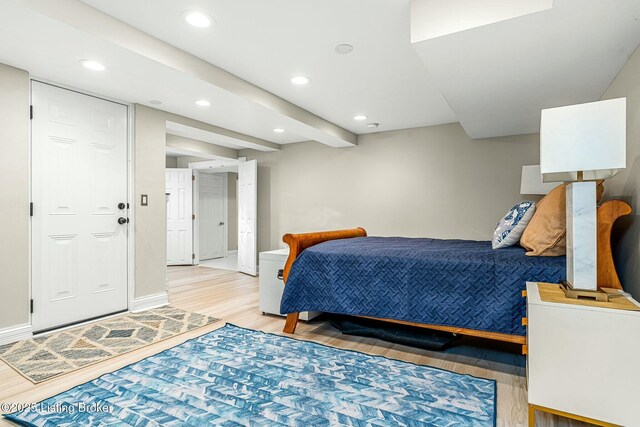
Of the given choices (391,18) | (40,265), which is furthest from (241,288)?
(391,18)

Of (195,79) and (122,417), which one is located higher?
(195,79)

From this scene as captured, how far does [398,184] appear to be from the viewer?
480 cm

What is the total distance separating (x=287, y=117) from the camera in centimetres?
362

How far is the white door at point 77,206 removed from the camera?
9.59 ft

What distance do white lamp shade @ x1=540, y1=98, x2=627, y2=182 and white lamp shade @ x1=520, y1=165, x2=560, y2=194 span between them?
2.09m

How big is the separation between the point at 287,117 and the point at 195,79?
1.19 meters

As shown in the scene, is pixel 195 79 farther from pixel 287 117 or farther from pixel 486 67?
pixel 486 67

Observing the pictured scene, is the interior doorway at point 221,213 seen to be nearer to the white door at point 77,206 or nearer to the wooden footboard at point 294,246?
the white door at point 77,206

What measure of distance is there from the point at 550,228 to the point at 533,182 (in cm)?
156

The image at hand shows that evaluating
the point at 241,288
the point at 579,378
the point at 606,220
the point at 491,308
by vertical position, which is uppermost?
the point at 606,220

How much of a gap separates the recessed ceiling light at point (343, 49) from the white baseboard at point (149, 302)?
3.14m

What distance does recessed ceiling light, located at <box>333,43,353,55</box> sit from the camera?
2.38m

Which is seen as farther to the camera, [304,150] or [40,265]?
[304,150]

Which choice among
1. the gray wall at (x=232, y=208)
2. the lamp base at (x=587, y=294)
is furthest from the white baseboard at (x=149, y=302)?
the gray wall at (x=232, y=208)
